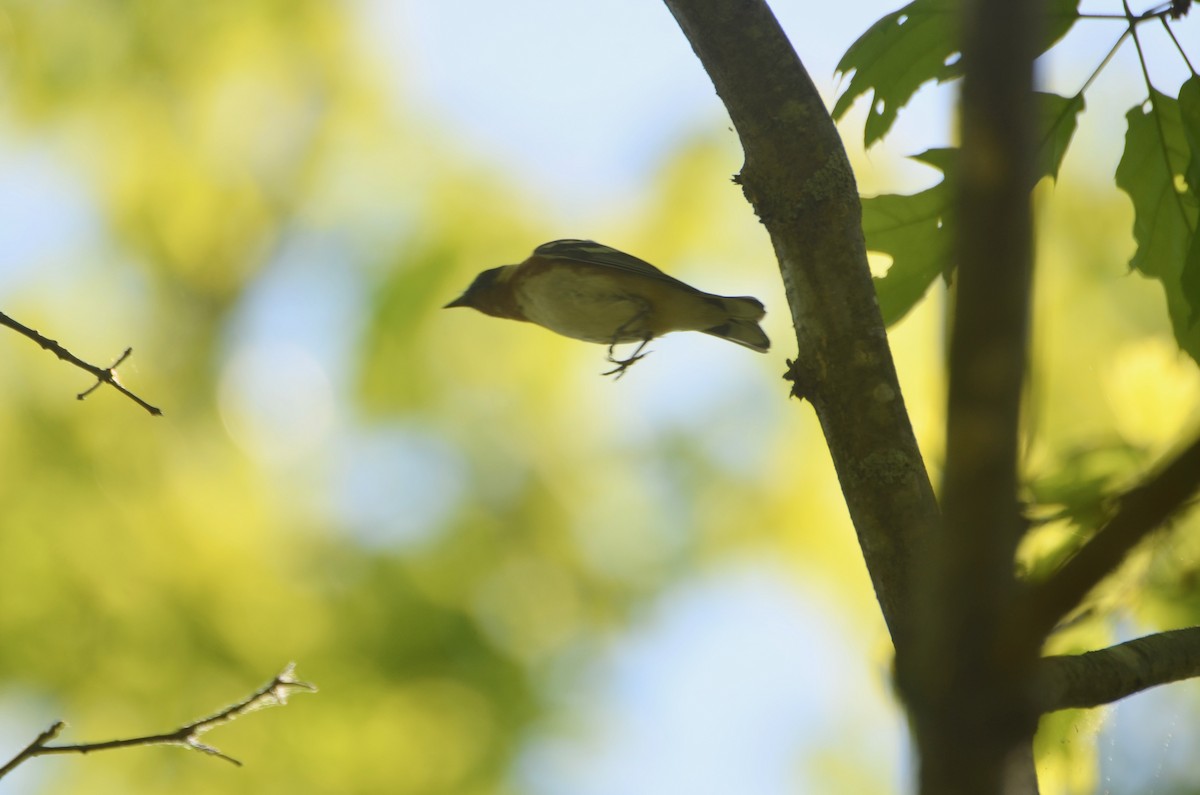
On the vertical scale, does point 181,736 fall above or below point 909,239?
below

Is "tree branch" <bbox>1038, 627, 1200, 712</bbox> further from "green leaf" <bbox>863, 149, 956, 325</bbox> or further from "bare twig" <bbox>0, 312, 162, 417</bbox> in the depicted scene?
"bare twig" <bbox>0, 312, 162, 417</bbox>

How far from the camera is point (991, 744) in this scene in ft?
3.38

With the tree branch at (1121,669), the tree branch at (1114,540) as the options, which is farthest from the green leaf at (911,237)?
the tree branch at (1114,540)

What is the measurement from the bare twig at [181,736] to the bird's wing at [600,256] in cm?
267

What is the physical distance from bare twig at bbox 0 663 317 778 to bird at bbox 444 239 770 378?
8.27ft

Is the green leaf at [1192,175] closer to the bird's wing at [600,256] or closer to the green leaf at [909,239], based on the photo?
the green leaf at [909,239]

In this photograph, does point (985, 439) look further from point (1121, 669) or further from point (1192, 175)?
point (1192, 175)

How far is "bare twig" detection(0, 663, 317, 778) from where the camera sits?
1.88 m

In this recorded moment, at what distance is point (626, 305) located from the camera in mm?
4770

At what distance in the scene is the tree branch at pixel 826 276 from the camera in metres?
2.11

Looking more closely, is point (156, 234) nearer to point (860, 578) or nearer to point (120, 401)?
point (120, 401)

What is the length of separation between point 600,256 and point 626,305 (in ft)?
0.98

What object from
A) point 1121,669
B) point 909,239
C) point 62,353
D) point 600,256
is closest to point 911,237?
point 909,239

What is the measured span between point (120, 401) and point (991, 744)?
1027 centimetres
